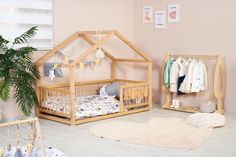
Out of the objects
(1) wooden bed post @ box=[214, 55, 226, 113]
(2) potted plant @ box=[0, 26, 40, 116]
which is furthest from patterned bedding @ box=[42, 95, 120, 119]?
(1) wooden bed post @ box=[214, 55, 226, 113]

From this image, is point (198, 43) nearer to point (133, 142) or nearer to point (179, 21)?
point (179, 21)

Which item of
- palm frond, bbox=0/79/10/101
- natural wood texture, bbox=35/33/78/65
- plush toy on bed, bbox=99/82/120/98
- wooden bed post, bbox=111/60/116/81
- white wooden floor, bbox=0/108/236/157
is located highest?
natural wood texture, bbox=35/33/78/65

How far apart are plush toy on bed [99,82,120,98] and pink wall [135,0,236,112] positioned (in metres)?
1.00

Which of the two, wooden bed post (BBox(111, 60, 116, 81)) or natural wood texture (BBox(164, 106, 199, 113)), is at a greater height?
wooden bed post (BBox(111, 60, 116, 81))

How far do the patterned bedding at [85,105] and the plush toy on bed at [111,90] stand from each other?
0.77ft

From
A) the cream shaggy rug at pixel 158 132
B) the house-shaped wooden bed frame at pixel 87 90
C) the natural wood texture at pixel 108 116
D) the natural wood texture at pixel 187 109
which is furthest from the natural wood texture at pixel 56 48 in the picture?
the natural wood texture at pixel 187 109

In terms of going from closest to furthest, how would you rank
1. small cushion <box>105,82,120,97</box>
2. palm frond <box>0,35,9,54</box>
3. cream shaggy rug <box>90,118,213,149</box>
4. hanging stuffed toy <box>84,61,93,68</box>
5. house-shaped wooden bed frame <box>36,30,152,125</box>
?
cream shaggy rug <box>90,118,213,149</box> < palm frond <box>0,35,9,54</box> < house-shaped wooden bed frame <box>36,30,152,125</box> < small cushion <box>105,82,120,97</box> < hanging stuffed toy <box>84,61,93,68</box>

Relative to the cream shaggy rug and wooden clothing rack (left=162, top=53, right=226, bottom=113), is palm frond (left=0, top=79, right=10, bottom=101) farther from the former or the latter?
wooden clothing rack (left=162, top=53, right=226, bottom=113)

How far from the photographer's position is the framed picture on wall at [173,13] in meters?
6.37

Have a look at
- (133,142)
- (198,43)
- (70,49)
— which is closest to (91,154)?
(133,142)

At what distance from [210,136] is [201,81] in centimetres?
154

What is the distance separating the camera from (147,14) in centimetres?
684

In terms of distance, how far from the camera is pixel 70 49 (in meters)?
6.08

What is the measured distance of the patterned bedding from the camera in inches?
205
